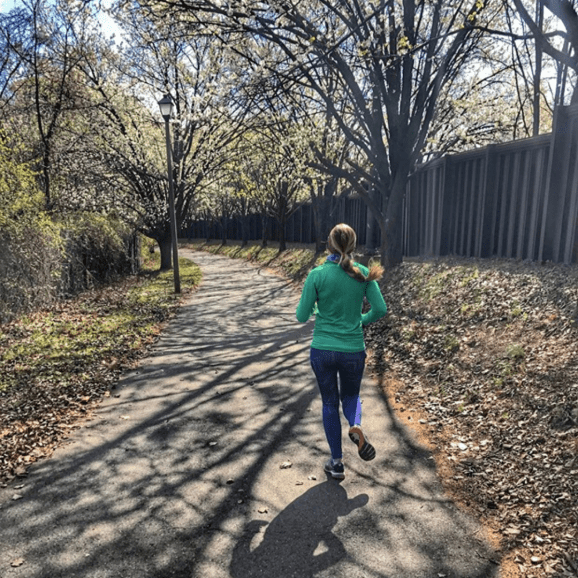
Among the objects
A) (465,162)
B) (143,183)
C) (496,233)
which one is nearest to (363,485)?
(496,233)

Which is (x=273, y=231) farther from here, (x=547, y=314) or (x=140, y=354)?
(x=547, y=314)

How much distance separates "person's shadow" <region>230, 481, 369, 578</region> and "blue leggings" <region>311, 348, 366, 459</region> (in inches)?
18.7

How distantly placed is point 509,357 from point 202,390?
3.82 m

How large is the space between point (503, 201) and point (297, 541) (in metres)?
8.09

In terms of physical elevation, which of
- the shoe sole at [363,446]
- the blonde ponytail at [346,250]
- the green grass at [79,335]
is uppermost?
the blonde ponytail at [346,250]

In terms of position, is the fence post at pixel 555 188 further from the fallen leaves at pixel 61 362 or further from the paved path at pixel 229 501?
the fallen leaves at pixel 61 362

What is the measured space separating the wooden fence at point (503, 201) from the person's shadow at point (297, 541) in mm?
5961

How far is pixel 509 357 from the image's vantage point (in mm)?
5391

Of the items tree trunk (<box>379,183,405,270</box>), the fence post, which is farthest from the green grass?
the fence post

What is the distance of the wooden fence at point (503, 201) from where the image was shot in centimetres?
742

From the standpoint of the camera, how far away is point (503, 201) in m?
9.05

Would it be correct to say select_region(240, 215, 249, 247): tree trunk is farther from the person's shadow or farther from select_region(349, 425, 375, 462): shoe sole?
the person's shadow

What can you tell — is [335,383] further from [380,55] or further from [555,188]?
[380,55]

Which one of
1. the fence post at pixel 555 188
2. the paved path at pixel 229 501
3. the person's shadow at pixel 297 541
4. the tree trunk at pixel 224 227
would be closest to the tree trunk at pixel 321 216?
the fence post at pixel 555 188
